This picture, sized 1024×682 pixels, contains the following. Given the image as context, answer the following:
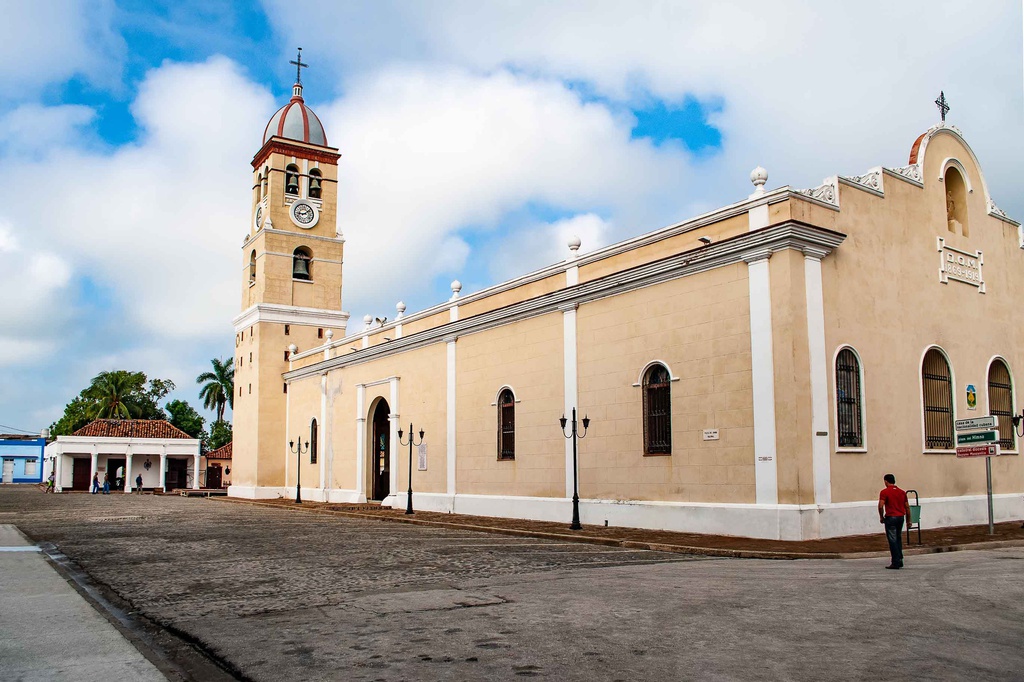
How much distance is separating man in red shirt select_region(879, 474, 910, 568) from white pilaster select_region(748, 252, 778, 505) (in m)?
3.84

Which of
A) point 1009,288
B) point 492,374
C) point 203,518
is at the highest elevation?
point 1009,288

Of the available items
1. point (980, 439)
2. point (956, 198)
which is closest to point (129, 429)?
point (956, 198)

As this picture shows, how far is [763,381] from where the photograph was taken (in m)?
16.2

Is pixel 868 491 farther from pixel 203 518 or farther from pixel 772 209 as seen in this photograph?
pixel 203 518

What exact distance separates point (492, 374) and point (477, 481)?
316 cm

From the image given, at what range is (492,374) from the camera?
2458 centimetres

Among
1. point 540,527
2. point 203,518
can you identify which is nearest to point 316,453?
point 203,518

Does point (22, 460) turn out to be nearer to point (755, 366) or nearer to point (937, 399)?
point (755, 366)

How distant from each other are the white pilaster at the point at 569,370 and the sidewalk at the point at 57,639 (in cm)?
1241

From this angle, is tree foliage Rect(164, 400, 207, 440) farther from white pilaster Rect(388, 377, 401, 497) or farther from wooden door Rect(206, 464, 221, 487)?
white pilaster Rect(388, 377, 401, 497)

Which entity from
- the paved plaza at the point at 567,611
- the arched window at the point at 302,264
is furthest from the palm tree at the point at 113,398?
the paved plaza at the point at 567,611

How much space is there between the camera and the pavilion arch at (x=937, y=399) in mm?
18625

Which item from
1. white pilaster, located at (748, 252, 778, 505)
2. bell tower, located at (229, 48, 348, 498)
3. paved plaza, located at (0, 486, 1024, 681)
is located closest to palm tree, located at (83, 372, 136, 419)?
bell tower, located at (229, 48, 348, 498)

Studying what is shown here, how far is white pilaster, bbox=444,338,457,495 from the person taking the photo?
85.6 ft
